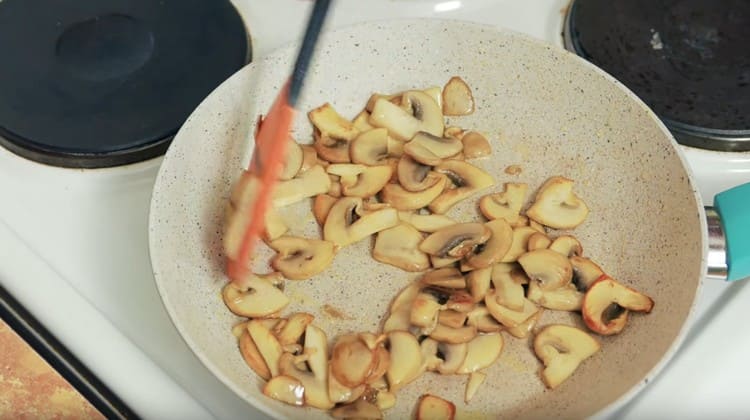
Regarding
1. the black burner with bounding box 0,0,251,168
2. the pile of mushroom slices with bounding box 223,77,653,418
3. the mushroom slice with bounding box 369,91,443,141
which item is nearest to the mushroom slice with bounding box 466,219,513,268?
the pile of mushroom slices with bounding box 223,77,653,418

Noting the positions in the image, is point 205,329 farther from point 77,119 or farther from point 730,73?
point 730,73

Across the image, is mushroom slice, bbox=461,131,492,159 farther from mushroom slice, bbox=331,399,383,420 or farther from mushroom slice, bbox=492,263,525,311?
mushroom slice, bbox=331,399,383,420

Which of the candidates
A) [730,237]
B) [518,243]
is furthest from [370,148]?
[730,237]

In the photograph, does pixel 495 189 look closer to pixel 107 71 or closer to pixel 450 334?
pixel 450 334

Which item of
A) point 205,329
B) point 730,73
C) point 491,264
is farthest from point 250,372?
point 730,73

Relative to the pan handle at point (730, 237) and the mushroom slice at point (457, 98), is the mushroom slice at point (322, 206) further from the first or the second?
the pan handle at point (730, 237)

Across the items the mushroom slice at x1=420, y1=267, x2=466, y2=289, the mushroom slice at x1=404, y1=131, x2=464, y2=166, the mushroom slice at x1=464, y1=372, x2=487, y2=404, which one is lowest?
the mushroom slice at x1=464, y1=372, x2=487, y2=404
